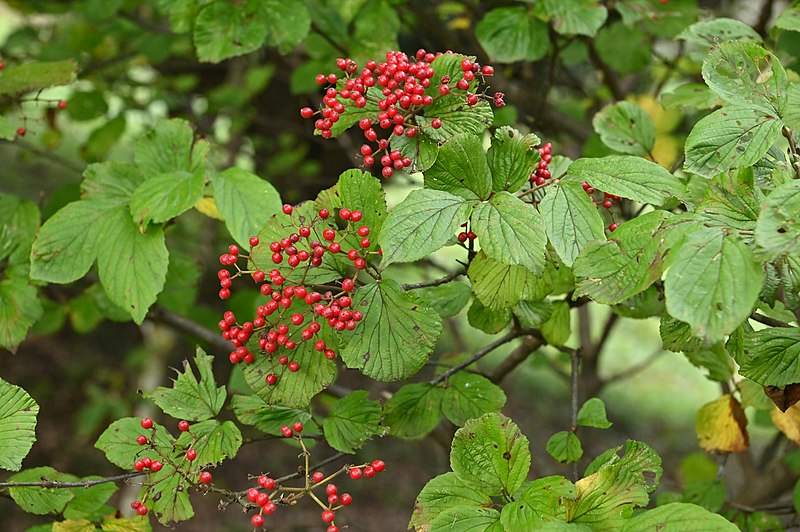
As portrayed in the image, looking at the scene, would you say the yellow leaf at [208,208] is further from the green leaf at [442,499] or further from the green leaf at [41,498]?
the green leaf at [442,499]

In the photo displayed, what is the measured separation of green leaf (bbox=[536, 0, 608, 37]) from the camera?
6.83ft

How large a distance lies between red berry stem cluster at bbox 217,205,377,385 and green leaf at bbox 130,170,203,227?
13.0 inches

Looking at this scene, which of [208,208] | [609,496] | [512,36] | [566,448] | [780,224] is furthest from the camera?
[512,36]

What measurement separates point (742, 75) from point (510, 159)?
16.9 inches

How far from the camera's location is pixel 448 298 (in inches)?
67.7

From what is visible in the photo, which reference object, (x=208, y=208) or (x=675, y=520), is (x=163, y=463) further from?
(x=675, y=520)

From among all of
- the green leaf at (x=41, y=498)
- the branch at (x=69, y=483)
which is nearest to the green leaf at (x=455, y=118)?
the branch at (x=69, y=483)

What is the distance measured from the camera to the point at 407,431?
1.67m

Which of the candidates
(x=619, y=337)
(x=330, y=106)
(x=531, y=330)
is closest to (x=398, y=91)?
(x=330, y=106)

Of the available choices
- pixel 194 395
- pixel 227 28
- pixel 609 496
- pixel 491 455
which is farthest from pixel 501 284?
pixel 227 28

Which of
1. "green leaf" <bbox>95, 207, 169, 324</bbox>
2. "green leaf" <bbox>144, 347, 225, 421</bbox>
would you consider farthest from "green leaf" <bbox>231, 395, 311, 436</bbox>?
"green leaf" <bbox>95, 207, 169, 324</bbox>

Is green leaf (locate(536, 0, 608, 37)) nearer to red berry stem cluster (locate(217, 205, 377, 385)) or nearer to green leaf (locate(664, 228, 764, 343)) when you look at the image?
red berry stem cluster (locate(217, 205, 377, 385))

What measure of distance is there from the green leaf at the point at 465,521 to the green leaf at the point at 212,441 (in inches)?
16.9

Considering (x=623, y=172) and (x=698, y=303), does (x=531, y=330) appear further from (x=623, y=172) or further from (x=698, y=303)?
(x=698, y=303)
